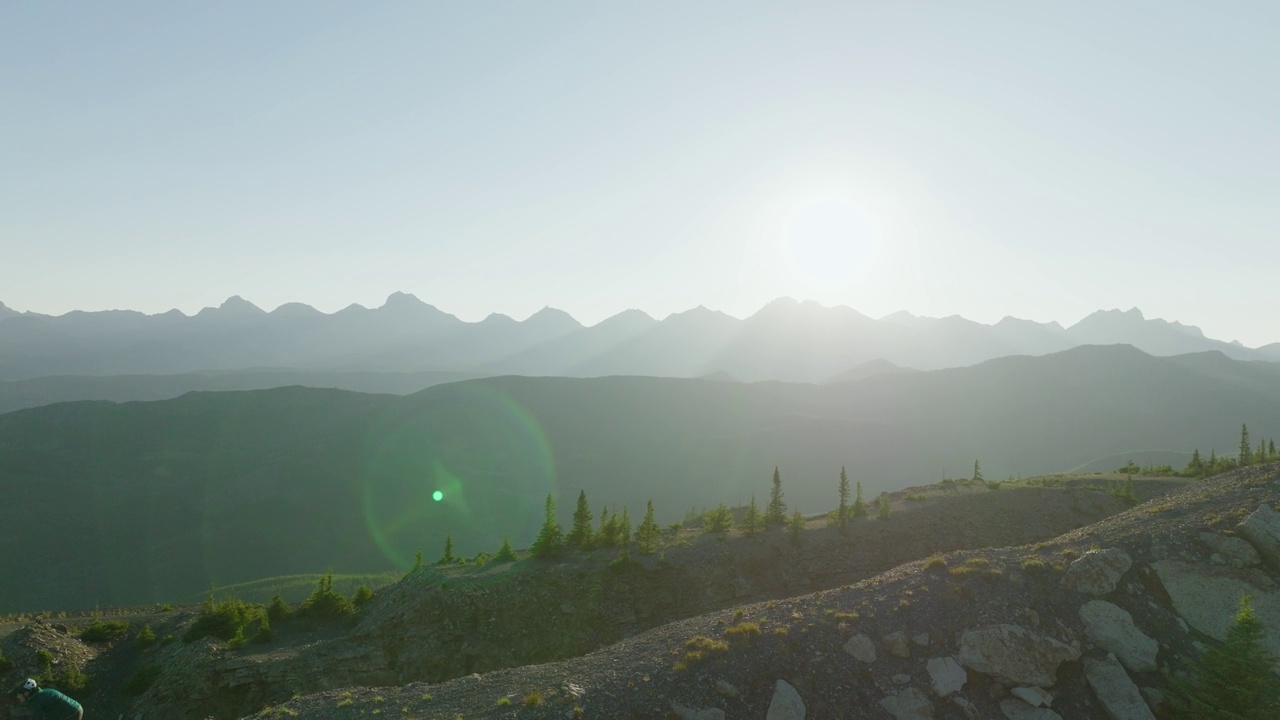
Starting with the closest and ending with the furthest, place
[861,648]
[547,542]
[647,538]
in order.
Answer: [861,648], [647,538], [547,542]

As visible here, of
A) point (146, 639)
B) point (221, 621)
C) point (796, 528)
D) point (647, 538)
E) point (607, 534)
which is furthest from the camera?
point (607, 534)

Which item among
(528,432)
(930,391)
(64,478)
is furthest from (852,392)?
(64,478)

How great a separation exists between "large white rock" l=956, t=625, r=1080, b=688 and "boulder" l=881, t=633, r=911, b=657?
3.69 ft

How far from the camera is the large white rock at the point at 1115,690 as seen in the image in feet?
42.9

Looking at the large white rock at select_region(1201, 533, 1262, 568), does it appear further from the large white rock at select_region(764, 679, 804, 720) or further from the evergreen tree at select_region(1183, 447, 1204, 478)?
the evergreen tree at select_region(1183, 447, 1204, 478)

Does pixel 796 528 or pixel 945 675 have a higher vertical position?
pixel 945 675

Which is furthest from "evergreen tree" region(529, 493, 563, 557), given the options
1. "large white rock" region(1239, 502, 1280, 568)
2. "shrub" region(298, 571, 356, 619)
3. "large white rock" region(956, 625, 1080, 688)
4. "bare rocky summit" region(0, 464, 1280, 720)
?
"large white rock" region(1239, 502, 1280, 568)

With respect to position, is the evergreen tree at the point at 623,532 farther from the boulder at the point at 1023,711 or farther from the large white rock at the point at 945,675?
the boulder at the point at 1023,711

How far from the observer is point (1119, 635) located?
1442 centimetres

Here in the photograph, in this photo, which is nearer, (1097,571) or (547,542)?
(1097,571)

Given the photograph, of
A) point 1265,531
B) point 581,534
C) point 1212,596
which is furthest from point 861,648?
point 581,534

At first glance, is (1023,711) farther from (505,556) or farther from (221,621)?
(221,621)

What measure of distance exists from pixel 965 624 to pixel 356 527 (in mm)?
119971

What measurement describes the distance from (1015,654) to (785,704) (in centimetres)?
560
